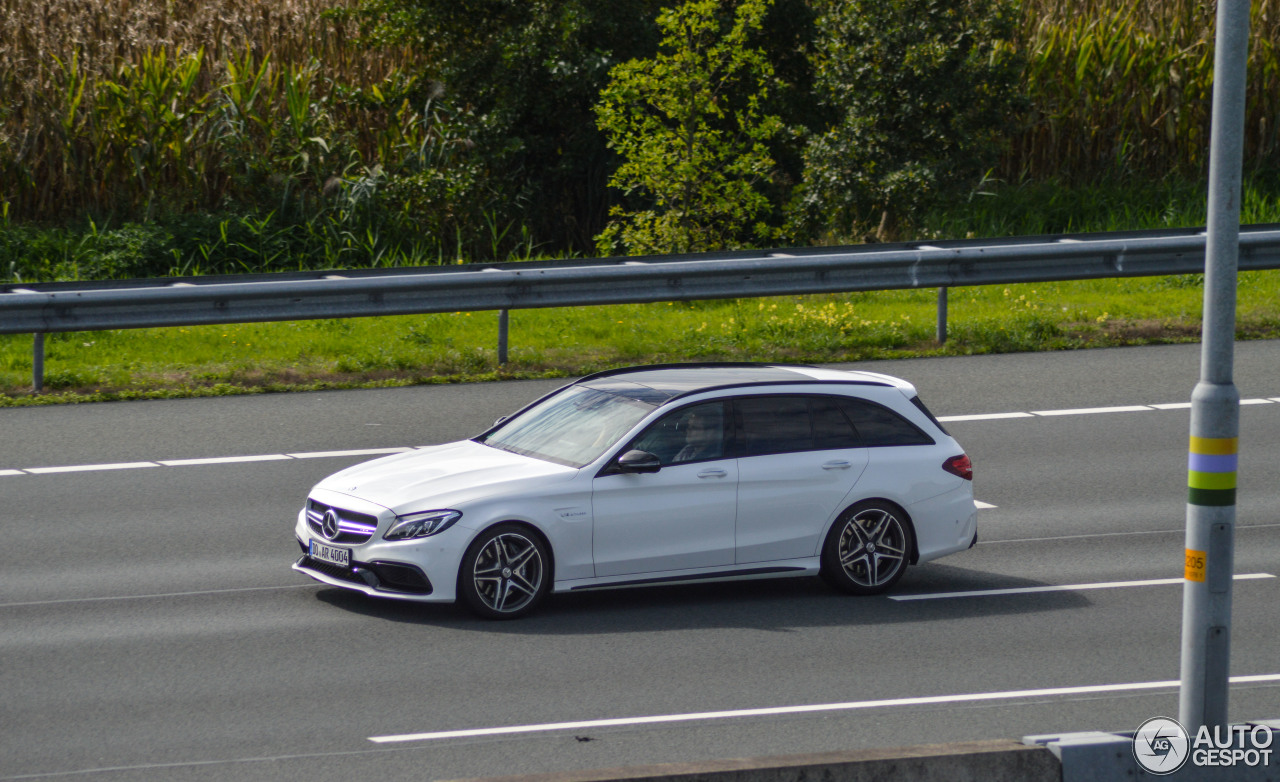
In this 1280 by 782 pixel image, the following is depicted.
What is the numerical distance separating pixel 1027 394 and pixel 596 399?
665cm

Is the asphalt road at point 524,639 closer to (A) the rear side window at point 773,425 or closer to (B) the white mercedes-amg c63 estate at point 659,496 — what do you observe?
(B) the white mercedes-amg c63 estate at point 659,496

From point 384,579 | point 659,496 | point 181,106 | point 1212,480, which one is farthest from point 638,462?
point 181,106

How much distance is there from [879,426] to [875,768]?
5009 millimetres

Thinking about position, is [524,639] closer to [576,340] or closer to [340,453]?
[340,453]

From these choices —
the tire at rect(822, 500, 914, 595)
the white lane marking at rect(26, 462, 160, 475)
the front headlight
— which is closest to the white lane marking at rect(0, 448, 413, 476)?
the white lane marking at rect(26, 462, 160, 475)

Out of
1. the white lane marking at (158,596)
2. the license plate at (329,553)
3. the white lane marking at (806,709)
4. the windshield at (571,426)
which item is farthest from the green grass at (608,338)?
the white lane marking at (806,709)

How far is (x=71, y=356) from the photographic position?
56.6 feet

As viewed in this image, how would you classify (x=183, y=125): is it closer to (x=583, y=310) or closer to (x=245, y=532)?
(x=583, y=310)

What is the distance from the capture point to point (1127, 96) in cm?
2667

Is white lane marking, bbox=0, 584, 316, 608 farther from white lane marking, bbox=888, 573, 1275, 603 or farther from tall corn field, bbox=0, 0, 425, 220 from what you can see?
tall corn field, bbox=0, 0, 425, 220

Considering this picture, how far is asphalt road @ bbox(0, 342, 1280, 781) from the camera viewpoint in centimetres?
774

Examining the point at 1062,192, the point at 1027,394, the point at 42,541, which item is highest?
the point at 1062,192

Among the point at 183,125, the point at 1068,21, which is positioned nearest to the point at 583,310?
the point at 183,125

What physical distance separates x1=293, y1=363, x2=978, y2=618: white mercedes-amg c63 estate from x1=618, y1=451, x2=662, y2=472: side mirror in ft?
0.04
